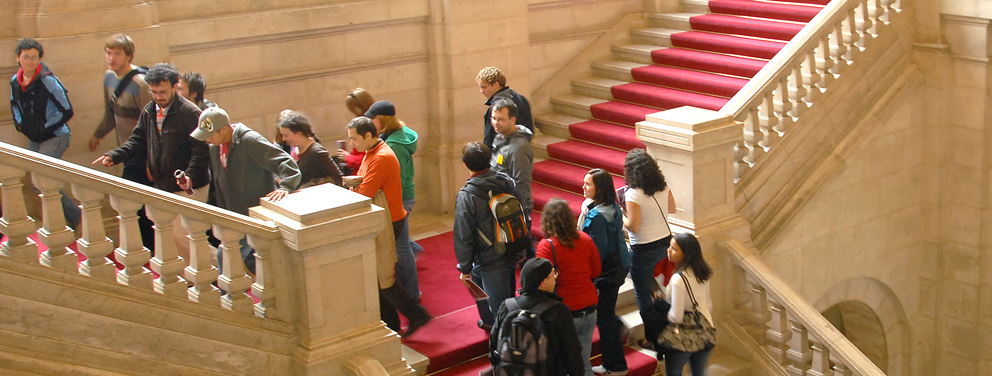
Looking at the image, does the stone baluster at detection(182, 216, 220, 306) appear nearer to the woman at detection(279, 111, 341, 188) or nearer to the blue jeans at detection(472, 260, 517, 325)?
the woman at detection(279, 111, 341, 188)

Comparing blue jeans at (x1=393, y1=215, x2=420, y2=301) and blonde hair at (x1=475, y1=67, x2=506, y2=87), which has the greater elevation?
blonde hair at (x1=475, y1=67, x2=506, y2=87)

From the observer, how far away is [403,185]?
25.8ft

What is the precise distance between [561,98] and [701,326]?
539 cm

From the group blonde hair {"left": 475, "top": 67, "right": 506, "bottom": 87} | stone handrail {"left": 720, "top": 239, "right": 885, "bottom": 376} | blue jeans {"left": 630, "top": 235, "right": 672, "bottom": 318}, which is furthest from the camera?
blonde hair {"left": 475, "top": 67, "right": 506, "bottom": 87}

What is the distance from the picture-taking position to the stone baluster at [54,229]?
5.69 meters

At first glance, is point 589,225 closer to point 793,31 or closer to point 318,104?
point 318,104

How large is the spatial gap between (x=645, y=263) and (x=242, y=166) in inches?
115

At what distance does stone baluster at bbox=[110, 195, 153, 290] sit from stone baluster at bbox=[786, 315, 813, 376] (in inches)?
192

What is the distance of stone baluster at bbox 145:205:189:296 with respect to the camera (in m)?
5.93

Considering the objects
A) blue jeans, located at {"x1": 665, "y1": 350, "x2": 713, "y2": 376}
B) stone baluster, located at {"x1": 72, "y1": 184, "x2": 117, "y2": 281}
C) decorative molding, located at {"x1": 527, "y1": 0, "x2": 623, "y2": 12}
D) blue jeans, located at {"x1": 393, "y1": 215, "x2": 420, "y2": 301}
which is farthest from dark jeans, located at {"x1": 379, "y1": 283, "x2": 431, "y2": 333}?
decorative molding, located at {"x1": 527, "y1": 0, "x2": 623, "y2": 12}

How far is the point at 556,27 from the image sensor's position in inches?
461

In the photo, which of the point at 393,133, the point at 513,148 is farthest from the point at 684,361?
the point at 393,133

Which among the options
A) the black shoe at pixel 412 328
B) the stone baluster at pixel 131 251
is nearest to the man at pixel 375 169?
the black shoe at pixel 412 328

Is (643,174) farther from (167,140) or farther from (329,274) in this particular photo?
(167,140)
